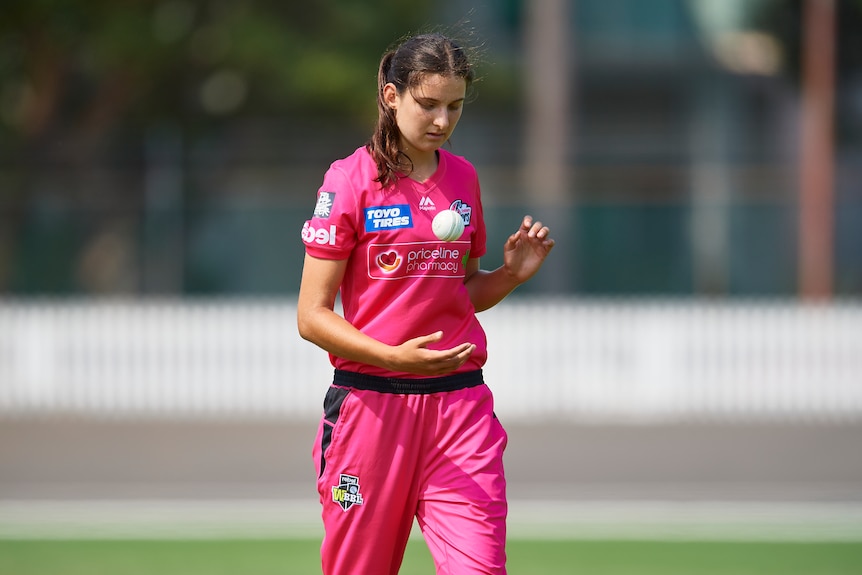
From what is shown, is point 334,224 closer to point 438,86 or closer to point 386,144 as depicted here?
point 386,144

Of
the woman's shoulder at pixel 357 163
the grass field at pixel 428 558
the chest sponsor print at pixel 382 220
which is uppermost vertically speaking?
the woman's shoulder at pixel 357 163

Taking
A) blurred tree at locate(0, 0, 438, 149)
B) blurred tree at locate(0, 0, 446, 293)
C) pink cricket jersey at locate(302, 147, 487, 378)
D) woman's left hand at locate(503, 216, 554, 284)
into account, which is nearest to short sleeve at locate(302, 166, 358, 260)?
pink cricket jersey at locate(302, 147, 487, 378)

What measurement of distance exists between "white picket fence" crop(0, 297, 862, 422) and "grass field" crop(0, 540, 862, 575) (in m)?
5.52

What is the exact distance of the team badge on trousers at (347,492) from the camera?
388cm

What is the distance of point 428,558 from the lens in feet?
23.0

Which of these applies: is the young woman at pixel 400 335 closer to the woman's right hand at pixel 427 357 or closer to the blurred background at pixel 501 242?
the woman's right hand at pixel 427 357

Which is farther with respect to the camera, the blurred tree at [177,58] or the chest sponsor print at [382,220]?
the blurred tree at [177,58]

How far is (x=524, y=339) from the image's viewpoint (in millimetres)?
12992

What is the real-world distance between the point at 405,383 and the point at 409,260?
38 cm

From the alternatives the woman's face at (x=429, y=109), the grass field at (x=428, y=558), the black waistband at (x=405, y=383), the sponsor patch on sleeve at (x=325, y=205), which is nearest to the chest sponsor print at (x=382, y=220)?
the sponsor patch on sleeve at (x=325, y=205)

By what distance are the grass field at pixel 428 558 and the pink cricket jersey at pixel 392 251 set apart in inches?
118

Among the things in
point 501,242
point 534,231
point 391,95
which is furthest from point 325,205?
point 501,242

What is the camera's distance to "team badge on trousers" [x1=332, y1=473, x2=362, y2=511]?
A: 3.88 metres

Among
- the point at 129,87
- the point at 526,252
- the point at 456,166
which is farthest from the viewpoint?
the point at 129,87
